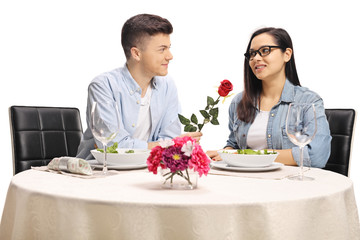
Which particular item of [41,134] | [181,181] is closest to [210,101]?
[181,181]

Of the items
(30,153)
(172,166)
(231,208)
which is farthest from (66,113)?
(231,208)

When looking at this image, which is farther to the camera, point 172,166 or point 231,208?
point 172,166

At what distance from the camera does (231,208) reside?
52.3 inches

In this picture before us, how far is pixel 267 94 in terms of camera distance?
2930 mm

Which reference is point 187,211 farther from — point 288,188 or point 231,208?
point 288,188

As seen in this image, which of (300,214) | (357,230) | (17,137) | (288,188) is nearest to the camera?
(300,214)

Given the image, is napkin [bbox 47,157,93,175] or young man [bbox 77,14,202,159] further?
young man [bbox 77,14,202,159]

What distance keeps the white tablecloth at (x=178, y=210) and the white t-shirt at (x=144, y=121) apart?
1334mm

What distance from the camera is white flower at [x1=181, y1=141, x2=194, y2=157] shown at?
4.72ft

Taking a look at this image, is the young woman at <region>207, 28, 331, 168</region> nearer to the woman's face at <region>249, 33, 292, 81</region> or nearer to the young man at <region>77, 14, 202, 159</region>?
the woman's face at <region>249, 33, 292, 81</region>

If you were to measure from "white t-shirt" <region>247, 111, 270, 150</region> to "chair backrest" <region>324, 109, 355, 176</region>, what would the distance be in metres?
0.49

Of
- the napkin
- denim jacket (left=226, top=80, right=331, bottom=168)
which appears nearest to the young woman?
denim jacket (left=226, top=80, right=331, bottom=168)

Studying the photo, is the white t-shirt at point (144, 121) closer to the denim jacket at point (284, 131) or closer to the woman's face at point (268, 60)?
the denim jacket at point (284, 131)

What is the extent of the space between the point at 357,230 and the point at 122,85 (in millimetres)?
1762
